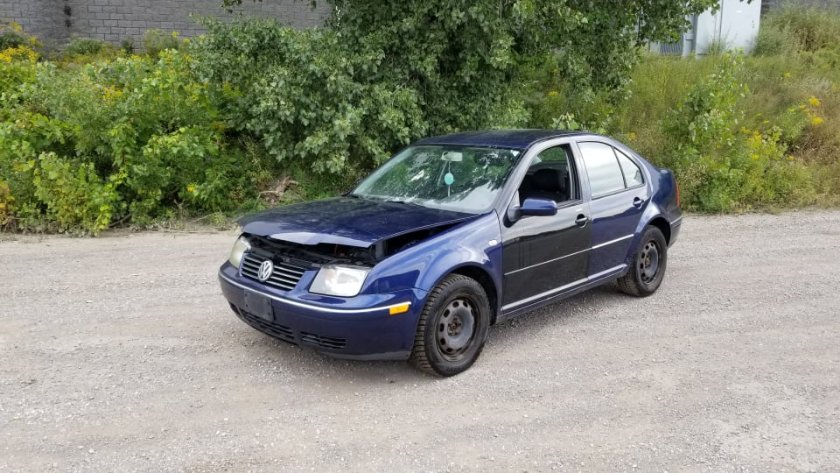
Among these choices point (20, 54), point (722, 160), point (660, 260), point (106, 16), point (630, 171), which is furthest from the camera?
point (106, 16)

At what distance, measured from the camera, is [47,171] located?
7738 mm

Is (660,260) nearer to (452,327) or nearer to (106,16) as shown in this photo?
(452,327)

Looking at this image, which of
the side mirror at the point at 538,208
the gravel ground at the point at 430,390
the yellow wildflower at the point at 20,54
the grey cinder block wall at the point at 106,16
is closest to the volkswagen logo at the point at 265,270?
the gravel ground at the point at 430,390

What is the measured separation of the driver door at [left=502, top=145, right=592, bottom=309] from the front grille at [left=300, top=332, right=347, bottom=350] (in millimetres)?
1226

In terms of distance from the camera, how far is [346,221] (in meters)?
4.09

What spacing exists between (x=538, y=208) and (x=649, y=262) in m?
2.05

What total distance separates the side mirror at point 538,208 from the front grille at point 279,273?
1503 millimetres

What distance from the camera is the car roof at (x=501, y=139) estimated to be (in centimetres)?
488

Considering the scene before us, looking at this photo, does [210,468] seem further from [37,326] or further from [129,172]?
[129,172]

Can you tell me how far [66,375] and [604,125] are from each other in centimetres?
861

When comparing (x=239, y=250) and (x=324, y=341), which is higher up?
(x=239, y=250)

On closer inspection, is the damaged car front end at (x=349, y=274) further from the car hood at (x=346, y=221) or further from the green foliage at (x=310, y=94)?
the green foliage at (x=310, y=94)

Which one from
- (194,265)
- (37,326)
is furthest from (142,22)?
(37,326)

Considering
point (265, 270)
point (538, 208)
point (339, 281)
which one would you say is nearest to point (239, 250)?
point (265, 270)
